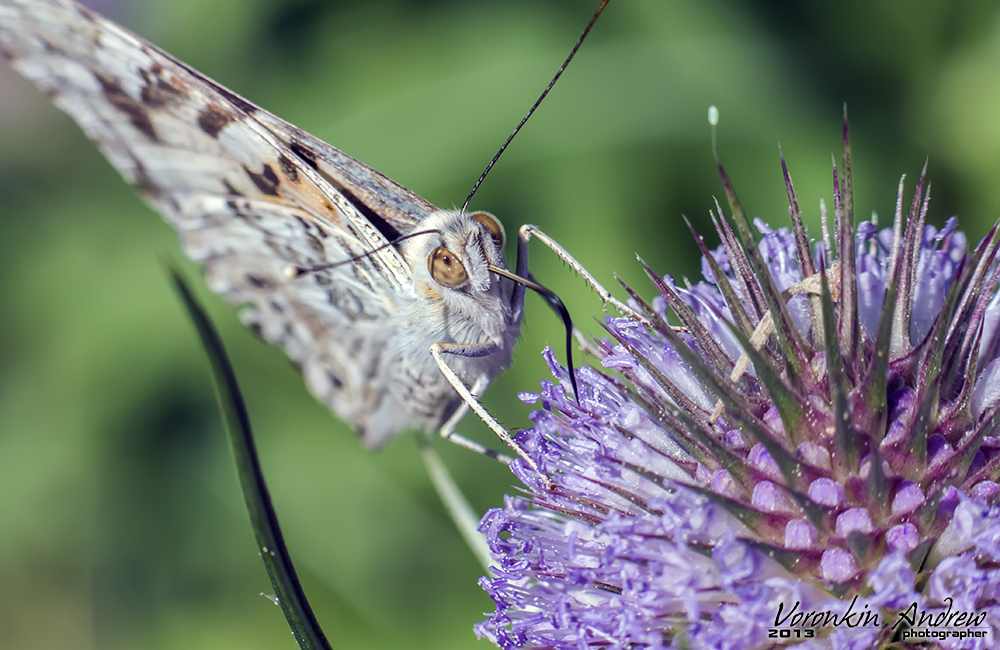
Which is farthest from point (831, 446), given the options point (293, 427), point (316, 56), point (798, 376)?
point (316, 56)

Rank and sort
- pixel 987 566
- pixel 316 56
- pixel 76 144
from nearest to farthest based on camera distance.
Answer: pixel 987 566 < pixel 316 56 < pixel 76 144

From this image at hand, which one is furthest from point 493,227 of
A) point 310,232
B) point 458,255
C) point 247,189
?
point 247,189

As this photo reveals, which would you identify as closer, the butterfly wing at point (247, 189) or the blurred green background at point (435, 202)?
the butterfly wing at point (247, 189)

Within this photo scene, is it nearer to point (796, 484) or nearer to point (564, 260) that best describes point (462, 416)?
point (564, 260)

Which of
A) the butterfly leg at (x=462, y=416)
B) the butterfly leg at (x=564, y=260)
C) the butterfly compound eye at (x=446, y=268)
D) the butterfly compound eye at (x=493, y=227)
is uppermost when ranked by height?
the butterfly leg at (x=564, y=260)

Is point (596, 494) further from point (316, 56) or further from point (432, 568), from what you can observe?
point (316, 56)

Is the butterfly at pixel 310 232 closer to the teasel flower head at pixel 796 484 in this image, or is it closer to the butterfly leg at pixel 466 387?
the butterfly leg at pixel 466 387

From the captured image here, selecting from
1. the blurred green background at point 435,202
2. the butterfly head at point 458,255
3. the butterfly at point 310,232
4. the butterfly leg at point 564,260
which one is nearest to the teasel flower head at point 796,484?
the butterfly leg at point 564,260
